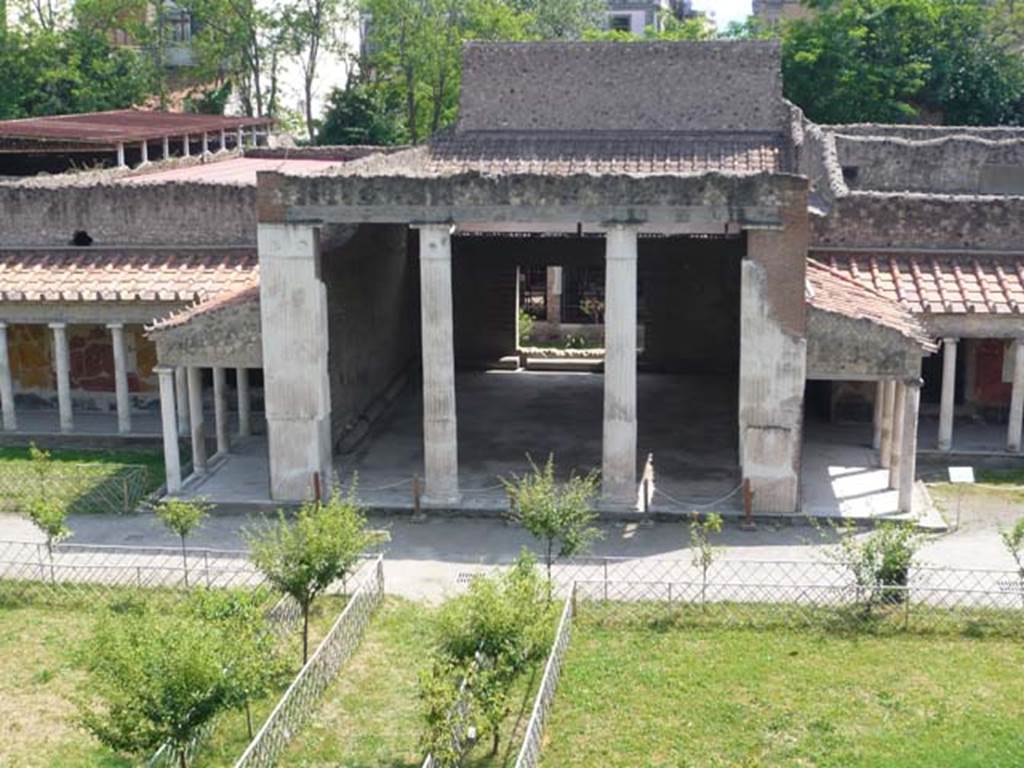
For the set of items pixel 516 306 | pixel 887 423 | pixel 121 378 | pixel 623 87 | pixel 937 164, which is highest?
pixel 623 87

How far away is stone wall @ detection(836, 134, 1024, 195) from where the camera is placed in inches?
1750

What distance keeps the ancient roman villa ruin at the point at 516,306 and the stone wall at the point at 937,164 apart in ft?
20.6

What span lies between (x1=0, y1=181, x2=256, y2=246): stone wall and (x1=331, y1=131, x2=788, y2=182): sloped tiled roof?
4.63 m

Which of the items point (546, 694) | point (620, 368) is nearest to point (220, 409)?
point (620, 368)

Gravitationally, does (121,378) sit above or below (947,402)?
above

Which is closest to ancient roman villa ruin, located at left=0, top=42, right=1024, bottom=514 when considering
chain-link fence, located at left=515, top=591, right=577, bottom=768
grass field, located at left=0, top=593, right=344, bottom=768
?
grass field, located at left=0, top=593, right=344, bottom=768

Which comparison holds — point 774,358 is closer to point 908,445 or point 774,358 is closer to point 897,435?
point 908,445

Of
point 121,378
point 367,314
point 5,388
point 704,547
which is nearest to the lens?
point 704,547

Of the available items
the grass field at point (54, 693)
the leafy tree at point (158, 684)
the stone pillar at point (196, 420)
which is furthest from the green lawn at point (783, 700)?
the stone pillar at point (196, 420)

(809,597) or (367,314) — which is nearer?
(809,597)

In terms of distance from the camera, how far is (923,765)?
18.0 metres

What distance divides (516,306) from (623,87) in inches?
399

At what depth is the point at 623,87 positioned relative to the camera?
→ 35094 mm

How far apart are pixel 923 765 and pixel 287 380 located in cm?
1567
